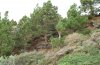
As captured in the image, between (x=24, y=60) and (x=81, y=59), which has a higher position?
(x=81, y=59)

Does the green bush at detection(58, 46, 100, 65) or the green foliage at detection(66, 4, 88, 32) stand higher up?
the green foliage at detection(66, 4, 88, 32)

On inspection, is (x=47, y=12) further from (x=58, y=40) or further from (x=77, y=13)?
(x=58, y=40)

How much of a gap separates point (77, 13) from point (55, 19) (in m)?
3.85

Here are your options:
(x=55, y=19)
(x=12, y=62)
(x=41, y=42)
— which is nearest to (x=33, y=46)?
(x=41, y=42)

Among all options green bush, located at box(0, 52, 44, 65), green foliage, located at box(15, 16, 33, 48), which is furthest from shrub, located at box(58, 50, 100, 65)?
green foliage, located at box(15, 16, 33, 48)

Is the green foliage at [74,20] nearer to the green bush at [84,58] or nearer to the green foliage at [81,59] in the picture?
the green bush at [84,58]

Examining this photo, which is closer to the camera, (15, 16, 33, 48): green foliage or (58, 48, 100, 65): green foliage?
(58, 48, 100, 65): green foliage

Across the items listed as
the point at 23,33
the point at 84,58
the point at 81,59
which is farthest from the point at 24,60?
the point at 23,33

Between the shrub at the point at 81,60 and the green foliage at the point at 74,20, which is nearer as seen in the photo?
the shrub at the point at 81,60

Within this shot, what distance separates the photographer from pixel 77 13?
28.0 metres

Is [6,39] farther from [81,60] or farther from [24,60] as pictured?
[81,60]

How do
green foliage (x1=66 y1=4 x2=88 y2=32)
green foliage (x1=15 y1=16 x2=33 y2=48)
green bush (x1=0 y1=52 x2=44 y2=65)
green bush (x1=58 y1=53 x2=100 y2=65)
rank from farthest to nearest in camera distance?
green foliage (x1=15 y1=16 x2=33 y2=48), green foliage (x1=66 y1=4 x2=88 y2=32), green bush (x1=0 y1=52 x2=44 y2=65), green bush (x1=58 y1=53 x2=100 y2=65)

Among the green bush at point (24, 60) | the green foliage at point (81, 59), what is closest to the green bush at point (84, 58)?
the green foliage at point (81, 59)

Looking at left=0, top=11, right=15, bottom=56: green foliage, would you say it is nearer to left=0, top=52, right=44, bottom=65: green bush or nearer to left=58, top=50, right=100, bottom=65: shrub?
left=0, top=52, right=44, bottom=65: green bush
